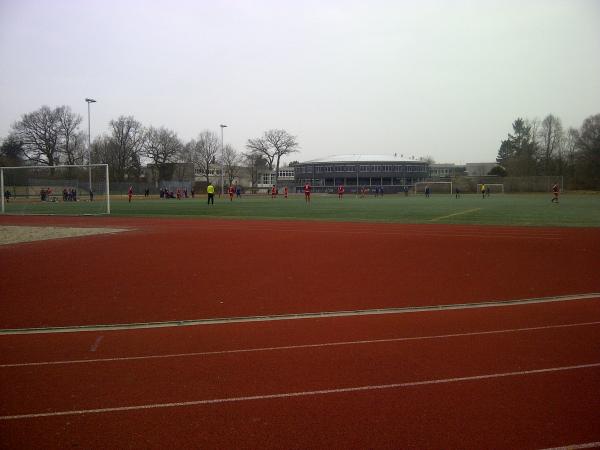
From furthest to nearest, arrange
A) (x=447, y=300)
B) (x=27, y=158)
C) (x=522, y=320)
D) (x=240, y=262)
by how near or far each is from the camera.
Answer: (x=27, y=158) < (x=240, y=262) < (x=447, y=300) < (x=522, y=320)

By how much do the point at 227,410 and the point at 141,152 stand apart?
A: 87.0m

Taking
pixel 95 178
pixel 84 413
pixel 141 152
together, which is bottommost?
pixel 84 413

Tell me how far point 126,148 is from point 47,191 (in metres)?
50.8

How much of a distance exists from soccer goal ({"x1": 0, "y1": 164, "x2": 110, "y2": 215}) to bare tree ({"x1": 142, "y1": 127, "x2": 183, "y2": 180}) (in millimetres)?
49965

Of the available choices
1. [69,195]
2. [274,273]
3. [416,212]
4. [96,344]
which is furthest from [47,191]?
[96,344]

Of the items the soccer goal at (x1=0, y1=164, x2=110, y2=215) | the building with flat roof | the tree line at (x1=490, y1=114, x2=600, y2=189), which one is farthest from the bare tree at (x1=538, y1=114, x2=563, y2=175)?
the soccer goal at (x1=0, y1=164, x2=110, y2=215)

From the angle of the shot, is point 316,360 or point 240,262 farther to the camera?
point 240,262

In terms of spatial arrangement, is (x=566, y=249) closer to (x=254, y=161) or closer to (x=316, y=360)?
(x=316, y=360)

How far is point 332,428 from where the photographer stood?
3.62 metres

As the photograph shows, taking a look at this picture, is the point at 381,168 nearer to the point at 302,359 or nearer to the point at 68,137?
the point at 68,137

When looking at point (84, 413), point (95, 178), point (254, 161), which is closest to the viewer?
point (84, 413)

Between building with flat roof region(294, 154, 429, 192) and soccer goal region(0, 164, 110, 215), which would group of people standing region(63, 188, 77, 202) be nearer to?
soccer goal region(0, 164, 110, 215)

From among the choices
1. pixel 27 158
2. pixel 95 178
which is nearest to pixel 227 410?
pixel 95 178

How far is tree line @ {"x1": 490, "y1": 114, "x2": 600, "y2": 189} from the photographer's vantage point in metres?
70.5
